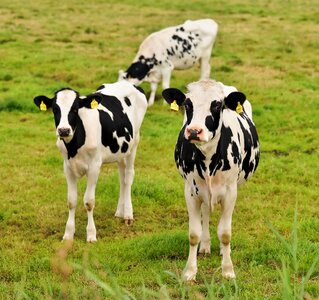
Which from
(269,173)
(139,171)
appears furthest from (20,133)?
(269,173)

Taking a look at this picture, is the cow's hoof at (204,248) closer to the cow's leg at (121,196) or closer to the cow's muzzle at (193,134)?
the cow's leg at (121,196)

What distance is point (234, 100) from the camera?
6.27m

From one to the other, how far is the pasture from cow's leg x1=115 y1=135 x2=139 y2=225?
0.52 feet

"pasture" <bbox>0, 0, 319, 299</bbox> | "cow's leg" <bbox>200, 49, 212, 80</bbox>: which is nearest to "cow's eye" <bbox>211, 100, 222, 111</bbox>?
"pasture" <bbox>0, 0, 319, 299</bbox>

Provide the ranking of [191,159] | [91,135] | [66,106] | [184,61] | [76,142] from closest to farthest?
[191,159] → [66,106] → [76,142] → [91,135] → [184,61]

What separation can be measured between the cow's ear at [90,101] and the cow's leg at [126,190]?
50.9 inches

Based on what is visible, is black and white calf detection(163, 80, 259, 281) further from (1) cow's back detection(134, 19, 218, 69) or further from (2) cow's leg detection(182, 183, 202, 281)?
(1) cow's back detection(134, 19, 218, 69)

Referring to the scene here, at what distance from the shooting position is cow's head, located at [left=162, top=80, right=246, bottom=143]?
5.77 meters

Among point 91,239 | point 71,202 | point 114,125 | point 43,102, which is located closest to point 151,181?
point 114,125

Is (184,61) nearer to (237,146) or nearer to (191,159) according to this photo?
(237,146)

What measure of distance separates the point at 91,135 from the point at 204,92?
2.20 meters

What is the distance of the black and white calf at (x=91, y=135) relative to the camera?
7.76m

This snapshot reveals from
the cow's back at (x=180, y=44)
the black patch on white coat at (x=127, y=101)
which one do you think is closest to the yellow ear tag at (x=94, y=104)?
the black patch on white coat at (x=127, y=101)

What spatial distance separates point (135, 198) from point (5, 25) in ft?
54.0
